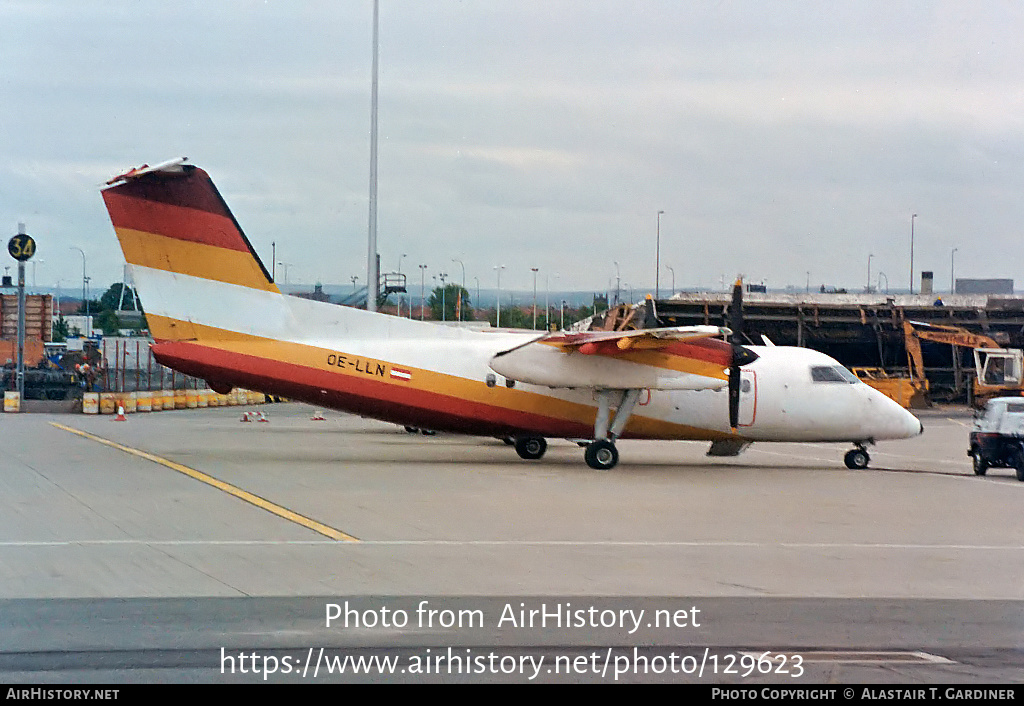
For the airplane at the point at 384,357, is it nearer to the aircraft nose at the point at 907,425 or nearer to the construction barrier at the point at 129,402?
the aircraft nose at the point at 907,425

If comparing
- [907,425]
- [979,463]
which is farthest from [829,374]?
[979,463]

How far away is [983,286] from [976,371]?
43.6m

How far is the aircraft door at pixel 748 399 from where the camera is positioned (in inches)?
978

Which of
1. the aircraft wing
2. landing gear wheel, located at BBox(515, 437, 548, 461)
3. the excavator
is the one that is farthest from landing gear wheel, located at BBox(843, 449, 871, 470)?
the excavator

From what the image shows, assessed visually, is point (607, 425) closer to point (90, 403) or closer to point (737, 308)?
point (737, 308)

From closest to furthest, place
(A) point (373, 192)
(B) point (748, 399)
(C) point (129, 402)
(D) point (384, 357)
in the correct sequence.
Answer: (D) point (384, 357), (B) point (748, 399), (A) point (373, 192), (C) point (129, 402)

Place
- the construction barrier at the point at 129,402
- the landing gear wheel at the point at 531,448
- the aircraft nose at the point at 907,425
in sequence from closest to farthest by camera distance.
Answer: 1. the aircraft nose at the point at 907,425
2. the landing gear wheel at the point at 531,448
3. the construction barrier at the point at 129,402

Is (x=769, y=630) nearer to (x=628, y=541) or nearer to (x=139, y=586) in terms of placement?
(x=628, y=541)

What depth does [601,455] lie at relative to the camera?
78.6ft

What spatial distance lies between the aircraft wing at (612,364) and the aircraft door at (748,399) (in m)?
1.07

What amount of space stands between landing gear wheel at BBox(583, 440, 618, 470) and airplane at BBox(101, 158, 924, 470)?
0.03m

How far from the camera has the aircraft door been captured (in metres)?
24.8

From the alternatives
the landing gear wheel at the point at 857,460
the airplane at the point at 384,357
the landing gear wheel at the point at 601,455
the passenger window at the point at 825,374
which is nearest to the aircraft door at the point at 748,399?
the airplane at the point at 384,357

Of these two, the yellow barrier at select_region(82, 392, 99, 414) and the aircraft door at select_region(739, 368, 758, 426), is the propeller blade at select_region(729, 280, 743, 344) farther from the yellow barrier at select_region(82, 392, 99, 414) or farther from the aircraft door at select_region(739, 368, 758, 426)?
the yellow barrier at select_region(82, 392, 99, 414)
